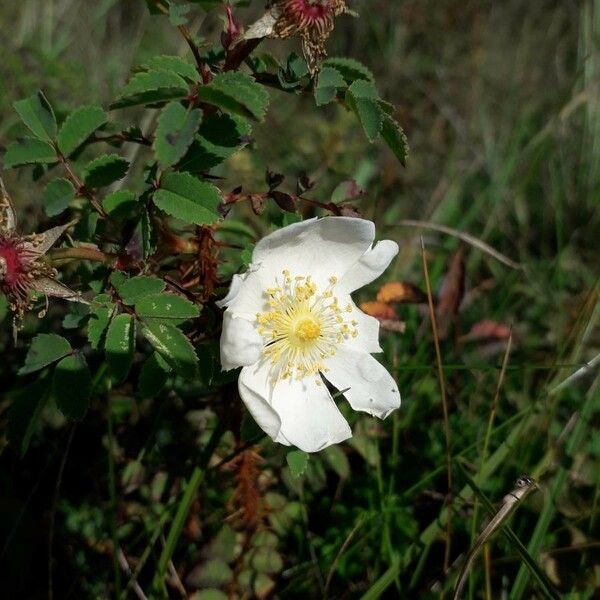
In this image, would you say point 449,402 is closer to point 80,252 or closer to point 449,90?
Result: point 80,252

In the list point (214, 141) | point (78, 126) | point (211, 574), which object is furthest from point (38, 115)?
point (211, 574)

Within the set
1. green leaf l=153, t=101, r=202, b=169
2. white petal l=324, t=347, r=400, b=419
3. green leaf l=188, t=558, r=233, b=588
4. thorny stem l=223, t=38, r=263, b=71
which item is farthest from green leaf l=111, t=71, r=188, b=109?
green leaf l=188, t=558, r=233, b=588

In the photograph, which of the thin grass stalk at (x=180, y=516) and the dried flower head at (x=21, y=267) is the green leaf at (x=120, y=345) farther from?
the thin grass stalk at (x=180, y=516)

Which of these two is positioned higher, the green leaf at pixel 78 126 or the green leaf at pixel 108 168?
the green leaf at pixel 78 126

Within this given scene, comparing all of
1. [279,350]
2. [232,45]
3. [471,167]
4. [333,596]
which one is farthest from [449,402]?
[232,45]

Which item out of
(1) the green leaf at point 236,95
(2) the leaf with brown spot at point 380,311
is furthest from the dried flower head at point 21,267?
(2) the leaf with brown spot at point 380,311

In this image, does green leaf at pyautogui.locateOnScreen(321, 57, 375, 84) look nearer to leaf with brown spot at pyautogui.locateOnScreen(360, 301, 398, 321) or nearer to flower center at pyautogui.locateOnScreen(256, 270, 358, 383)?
flower center at pyautogui.locateOnScreen(256, 270, 358, 383)
